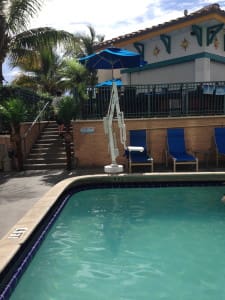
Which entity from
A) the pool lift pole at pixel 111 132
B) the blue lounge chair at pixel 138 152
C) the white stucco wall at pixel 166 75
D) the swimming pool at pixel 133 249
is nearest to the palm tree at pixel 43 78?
the white stucco wall at pixel 166 75

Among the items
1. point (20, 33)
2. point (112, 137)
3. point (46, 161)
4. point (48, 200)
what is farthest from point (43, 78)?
point (48, 200)

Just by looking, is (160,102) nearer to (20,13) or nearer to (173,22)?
(173,22)

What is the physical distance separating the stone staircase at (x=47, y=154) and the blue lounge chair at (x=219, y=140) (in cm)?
483

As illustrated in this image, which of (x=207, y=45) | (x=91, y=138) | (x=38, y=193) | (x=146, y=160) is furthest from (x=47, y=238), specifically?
(x=207, y=45)

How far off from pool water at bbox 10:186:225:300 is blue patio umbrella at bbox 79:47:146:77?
4.14m

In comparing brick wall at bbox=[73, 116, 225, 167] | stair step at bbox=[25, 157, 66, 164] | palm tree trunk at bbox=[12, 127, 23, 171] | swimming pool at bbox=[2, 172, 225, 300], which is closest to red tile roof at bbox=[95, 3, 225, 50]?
brick wall at bbox=[73, 116, 225, 167]

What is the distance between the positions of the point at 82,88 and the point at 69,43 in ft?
10.9

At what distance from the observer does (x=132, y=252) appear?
5.21m

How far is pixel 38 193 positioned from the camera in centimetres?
767

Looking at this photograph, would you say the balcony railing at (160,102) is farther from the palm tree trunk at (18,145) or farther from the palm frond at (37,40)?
the palm frond at (37,40)

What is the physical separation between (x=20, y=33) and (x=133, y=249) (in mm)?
11307

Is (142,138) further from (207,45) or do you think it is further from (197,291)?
(197,291)

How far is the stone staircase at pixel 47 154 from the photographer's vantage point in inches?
448

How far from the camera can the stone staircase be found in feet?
37.3
